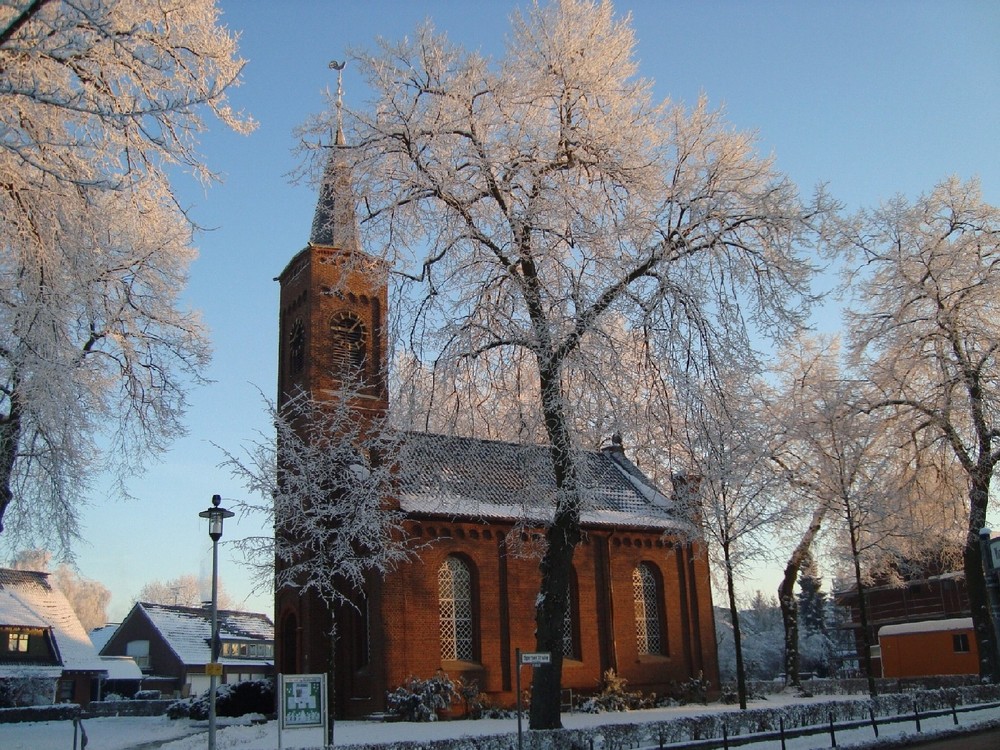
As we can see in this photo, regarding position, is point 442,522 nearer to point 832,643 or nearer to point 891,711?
point 891,711

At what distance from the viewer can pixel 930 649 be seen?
1709 inches

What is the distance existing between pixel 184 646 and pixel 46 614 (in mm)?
12230

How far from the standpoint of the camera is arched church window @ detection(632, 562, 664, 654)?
3234cm

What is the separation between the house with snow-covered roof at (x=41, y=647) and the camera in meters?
40.0

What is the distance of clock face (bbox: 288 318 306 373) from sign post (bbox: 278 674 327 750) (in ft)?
54.4

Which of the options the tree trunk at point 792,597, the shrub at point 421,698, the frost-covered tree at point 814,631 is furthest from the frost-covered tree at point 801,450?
the frost-covered tree at point 814,631

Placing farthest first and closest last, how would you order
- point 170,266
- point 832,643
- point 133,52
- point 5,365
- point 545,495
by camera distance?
point 832,643, point 170,266, point 545,495, point 5,365, point 133,52

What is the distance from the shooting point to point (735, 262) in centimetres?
1691

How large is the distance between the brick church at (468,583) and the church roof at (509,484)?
0.32ft

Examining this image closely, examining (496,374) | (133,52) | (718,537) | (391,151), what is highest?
(391,151)

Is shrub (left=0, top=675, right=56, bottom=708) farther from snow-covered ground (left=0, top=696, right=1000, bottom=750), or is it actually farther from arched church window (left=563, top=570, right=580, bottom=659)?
arched church window (left=563, top=570, right=580, bottom=659)

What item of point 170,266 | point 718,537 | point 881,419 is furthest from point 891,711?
point 170,266

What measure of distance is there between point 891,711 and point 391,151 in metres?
18.4

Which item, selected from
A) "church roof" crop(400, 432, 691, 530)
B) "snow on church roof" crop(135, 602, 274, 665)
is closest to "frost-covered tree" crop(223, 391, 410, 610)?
"church roof" crop(400, 432, 691, 530)
